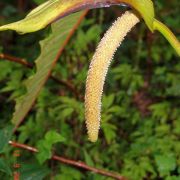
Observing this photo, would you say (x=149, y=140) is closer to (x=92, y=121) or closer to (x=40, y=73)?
(x=40, y=73)

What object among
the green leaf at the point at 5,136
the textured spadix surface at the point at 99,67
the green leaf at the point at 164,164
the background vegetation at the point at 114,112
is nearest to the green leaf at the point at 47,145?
the background vegetation at the point at 114,112

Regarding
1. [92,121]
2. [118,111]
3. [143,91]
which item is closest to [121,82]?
[143,91]

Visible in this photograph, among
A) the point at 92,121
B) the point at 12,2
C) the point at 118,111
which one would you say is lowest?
the point at 118,111

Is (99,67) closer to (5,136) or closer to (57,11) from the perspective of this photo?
(57,11)

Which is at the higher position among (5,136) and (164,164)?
(5,136)

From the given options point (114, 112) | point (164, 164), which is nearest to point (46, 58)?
point (164, 164)

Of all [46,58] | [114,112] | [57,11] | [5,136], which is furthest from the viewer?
[114,112]

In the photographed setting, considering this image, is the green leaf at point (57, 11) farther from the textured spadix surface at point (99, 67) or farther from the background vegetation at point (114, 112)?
the background vegetation at point (114, 112)
